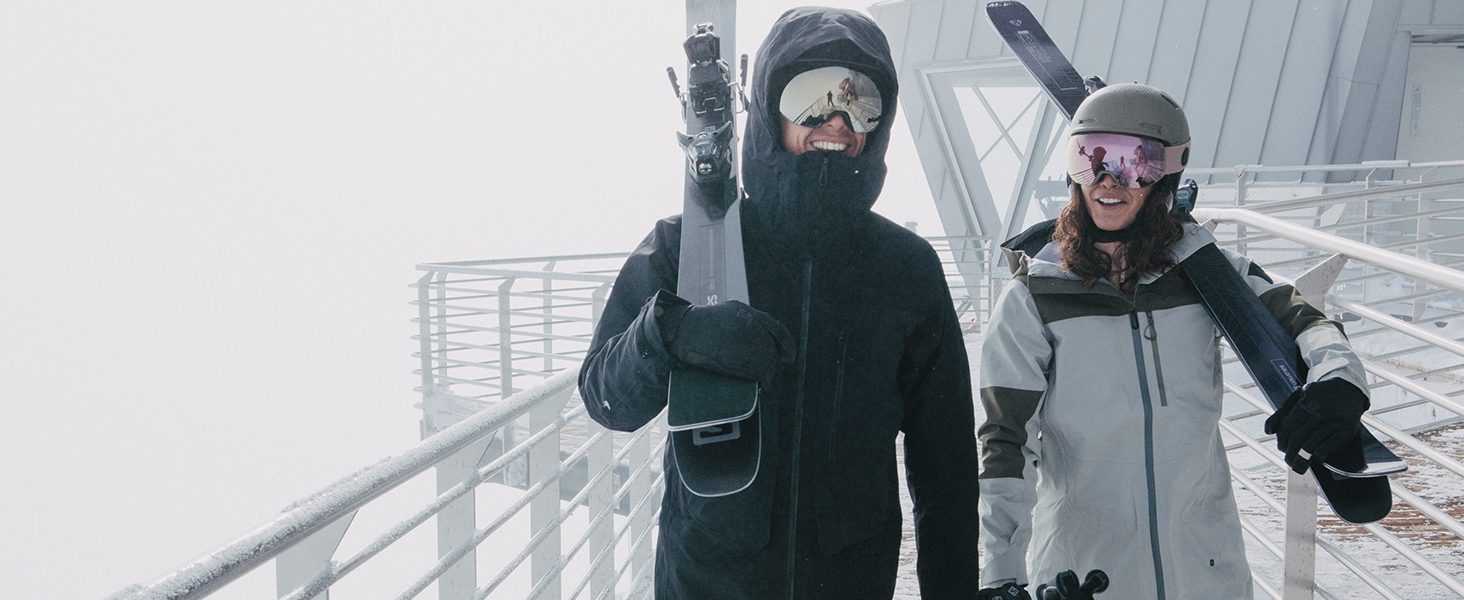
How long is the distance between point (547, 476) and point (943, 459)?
88cm

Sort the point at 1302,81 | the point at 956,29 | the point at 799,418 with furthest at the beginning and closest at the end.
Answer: the point at 956,29 → the point at 1302,81 → the point at 799,418

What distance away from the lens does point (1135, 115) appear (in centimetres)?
121

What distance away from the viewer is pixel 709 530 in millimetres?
968

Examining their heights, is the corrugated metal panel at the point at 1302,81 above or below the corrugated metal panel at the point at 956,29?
below

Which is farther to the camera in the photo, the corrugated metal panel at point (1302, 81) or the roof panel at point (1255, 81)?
the roof panel at point (1255, 81)

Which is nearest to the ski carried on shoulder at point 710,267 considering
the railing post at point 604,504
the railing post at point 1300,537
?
the railing post at point 604,504

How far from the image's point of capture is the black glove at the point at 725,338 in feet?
2.75

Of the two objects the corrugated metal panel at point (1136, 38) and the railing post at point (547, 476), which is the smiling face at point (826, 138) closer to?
the railing post at point (547, 476)

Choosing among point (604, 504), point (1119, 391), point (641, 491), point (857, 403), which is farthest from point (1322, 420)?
point (641, 491)

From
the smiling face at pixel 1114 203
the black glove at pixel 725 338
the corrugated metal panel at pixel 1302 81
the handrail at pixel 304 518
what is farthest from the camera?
the corrugated metal panel at pixel 1302 81

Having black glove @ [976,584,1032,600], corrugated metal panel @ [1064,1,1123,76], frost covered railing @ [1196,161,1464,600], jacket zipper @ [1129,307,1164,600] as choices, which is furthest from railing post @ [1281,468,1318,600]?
corrugated metal panel @ [1064,1,1123,76]

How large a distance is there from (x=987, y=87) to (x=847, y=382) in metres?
9.17

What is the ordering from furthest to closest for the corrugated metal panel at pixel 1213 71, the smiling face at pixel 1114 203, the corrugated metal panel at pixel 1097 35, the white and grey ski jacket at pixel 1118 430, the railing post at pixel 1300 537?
the corrugated metal panel at pixel 1097 35
the corrugated metal panel at pixel 1213 71
the railing post at pixel 1300 537
the smiling face at pixel 1114 203
the white and grey ski jacket at pixel 1118 430

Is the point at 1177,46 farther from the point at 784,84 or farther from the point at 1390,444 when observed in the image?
the point at 784,84
